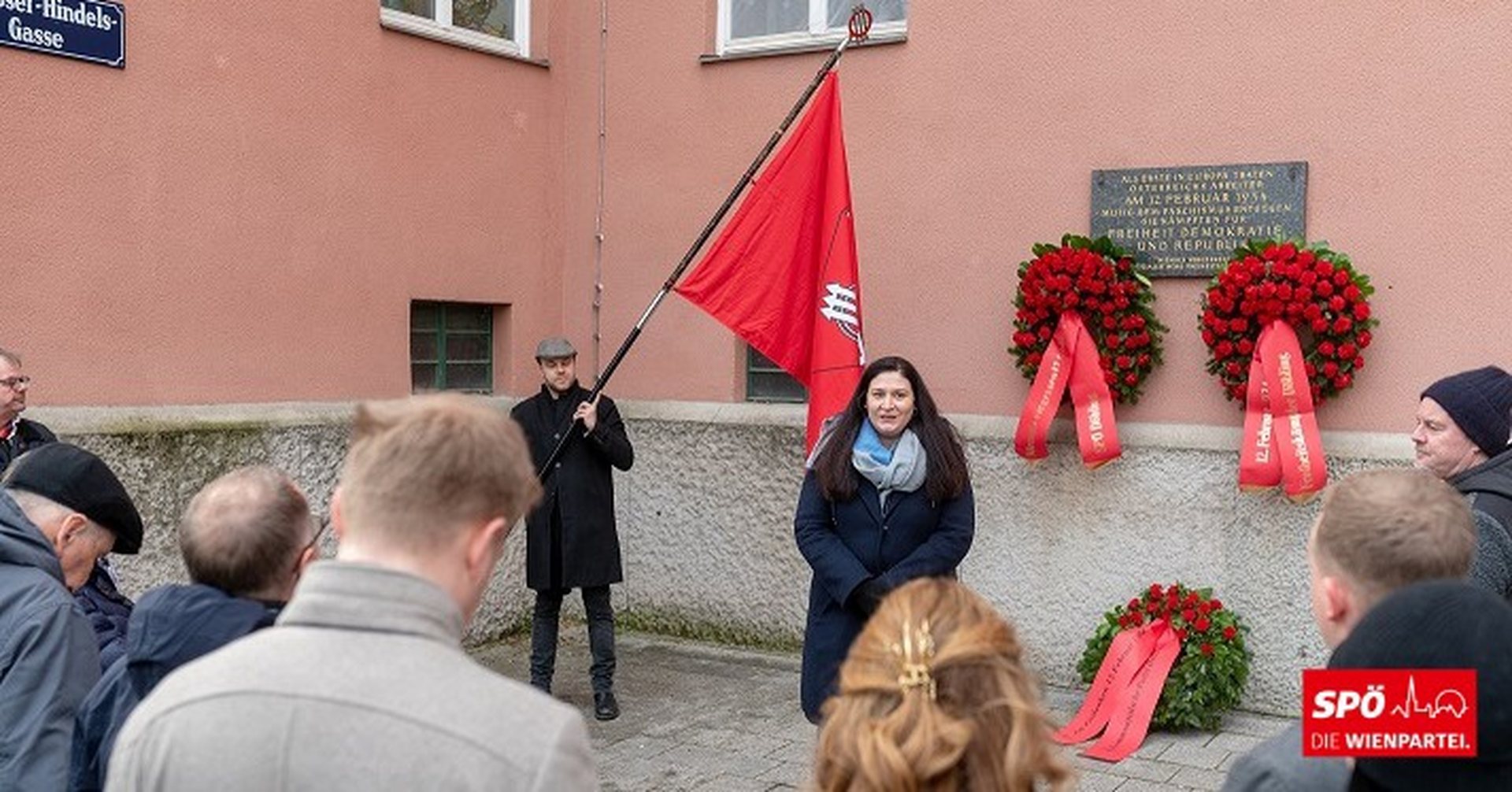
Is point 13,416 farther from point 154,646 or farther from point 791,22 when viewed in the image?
point 791,22

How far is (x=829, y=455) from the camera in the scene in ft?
14.9

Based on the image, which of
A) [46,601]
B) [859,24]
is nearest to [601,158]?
[859,24]

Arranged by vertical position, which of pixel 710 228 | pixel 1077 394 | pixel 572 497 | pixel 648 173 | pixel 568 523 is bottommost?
pixel 568 523

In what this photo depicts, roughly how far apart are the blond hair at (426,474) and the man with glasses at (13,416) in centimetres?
383

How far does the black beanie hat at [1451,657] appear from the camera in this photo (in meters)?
1.56

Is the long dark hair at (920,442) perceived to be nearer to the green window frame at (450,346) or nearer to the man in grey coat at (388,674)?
the man in grey coat at (388,674)

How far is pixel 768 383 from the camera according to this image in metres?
7.69

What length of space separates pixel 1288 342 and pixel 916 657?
4.67 m

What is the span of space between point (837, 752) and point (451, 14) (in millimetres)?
6608

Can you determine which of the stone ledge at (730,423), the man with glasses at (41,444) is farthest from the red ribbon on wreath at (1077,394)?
the man with glasses at (41,444)

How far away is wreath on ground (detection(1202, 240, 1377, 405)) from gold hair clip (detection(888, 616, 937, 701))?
4570 mm

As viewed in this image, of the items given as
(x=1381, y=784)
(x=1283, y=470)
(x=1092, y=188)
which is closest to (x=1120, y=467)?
(x=1283, y=470)

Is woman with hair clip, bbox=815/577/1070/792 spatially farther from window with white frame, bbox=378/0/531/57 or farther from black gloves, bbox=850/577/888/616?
window with white frame, bbox=378/0/531/57

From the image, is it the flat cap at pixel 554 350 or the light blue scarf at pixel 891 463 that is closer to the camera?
the light blue scarf at pixel 891 463
